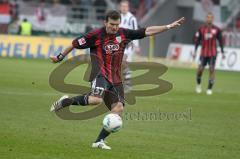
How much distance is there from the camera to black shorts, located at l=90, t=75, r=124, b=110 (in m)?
11.7

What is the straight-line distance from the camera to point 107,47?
1196cm

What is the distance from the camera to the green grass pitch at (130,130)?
36.4ft

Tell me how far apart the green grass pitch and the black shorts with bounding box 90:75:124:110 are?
764 millimetres

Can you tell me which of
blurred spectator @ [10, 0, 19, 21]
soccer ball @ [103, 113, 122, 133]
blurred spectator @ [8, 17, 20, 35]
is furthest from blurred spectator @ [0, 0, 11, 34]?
soccer ball @ [103, 113, 122, 133]

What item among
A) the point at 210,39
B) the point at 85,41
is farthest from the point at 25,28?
the point at 85,41

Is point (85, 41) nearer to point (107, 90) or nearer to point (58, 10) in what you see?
point (107, 90)

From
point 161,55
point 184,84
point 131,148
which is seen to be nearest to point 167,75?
point 184,84

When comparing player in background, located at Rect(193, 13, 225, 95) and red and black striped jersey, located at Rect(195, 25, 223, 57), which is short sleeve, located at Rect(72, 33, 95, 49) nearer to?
player in background, located at Rect(193, 13, 225, 95)

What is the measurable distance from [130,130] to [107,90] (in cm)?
225

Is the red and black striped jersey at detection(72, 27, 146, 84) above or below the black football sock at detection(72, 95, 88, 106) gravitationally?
above

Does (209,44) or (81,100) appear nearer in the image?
(81,100)

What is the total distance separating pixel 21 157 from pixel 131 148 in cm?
208

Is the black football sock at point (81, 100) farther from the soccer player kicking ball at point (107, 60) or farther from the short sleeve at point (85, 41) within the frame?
the short sleeve at point (85, 41)

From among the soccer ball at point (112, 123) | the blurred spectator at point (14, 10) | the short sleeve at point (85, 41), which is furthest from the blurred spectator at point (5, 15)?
the soccer ball at point (112, 123)
